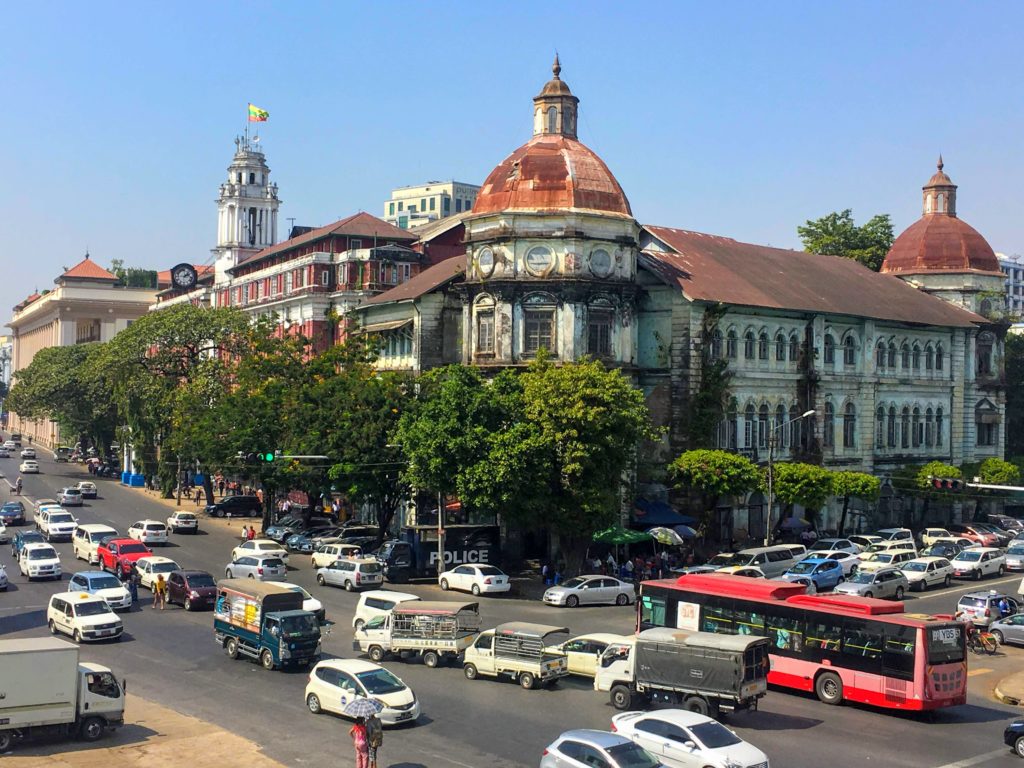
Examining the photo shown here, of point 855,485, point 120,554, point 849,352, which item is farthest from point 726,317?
point 120,554

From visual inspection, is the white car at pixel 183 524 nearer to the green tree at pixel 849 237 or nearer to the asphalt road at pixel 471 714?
the asphalt road at pixel 471 714

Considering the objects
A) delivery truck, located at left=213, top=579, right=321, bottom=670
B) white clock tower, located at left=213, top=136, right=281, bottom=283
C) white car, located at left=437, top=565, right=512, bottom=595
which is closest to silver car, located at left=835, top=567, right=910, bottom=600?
white car, located at left=437, top=565, right=512, bottom=595

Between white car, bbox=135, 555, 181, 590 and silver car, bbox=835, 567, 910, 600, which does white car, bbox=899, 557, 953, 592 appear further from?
white car, bbox=135, 555, 181, 590

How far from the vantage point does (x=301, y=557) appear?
58469mm

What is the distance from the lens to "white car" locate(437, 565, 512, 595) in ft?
159

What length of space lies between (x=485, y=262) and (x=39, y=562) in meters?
24.9

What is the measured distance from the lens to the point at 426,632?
3431cm

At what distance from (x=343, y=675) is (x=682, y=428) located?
34.6 m

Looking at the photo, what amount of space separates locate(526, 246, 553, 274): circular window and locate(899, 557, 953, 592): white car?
21.5m

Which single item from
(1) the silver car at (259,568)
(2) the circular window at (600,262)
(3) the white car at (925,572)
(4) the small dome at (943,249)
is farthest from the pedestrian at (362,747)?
(4) the small dome at (943,249)

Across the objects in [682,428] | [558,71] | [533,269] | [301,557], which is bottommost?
[301,557]

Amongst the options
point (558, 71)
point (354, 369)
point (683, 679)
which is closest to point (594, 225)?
point (558, 71)

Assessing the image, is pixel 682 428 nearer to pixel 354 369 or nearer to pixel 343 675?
pixel 354 369

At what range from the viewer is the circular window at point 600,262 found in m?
58.1
